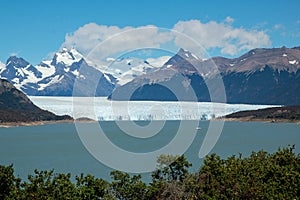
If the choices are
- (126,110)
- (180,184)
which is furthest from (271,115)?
(180,184)

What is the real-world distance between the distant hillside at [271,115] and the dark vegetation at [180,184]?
147 m

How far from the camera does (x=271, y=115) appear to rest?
182 metres

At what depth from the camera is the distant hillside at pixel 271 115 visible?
17324 cm

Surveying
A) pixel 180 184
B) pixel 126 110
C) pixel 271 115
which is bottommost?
pixel 180 184

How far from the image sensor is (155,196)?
1085 inches

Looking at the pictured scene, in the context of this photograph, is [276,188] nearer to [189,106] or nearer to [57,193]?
[57,193]

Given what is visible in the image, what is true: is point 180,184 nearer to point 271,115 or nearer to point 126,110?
point 126,110

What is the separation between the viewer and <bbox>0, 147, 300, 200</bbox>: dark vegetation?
23156 mm

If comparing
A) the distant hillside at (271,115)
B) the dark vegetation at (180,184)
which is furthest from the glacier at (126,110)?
the dark vegetation at (180,184)

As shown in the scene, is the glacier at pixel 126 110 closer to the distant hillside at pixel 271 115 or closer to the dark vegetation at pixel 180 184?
the distant hillside at pixel 271 115

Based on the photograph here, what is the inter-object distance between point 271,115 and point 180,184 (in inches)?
6295

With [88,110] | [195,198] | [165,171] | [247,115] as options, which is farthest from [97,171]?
[247,115]

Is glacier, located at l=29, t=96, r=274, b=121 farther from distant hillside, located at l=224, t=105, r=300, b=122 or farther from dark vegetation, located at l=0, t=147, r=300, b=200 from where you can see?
dark vegetation, located at l=0, t=147, r=300, b=200

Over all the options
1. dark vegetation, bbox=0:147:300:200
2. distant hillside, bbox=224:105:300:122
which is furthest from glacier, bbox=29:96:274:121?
dark vegetation, bbox=0:147:300:200
